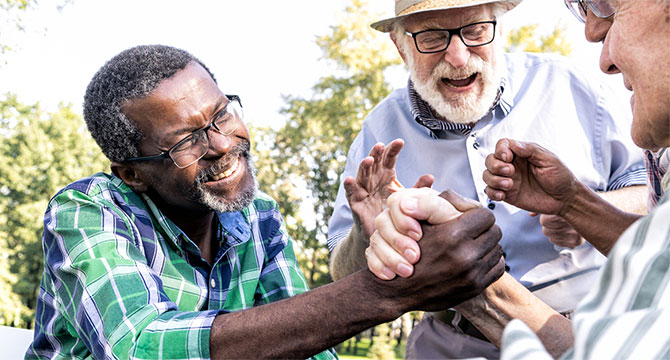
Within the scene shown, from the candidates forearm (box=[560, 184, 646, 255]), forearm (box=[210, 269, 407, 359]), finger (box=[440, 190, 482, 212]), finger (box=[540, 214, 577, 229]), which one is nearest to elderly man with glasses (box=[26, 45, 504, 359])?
forearm (box=[210, 269, 407, 359])

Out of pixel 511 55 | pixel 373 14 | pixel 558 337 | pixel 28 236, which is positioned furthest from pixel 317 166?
pixel 558 337

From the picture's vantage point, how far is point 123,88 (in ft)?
8.90

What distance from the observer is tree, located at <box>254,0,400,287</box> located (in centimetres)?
1955

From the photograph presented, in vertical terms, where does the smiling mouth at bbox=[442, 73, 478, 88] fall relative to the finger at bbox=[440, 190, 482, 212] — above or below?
above

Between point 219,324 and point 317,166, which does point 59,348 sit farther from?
point 317,166

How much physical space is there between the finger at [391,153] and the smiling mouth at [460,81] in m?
1.05

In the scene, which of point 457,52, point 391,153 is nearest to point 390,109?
point 457,52

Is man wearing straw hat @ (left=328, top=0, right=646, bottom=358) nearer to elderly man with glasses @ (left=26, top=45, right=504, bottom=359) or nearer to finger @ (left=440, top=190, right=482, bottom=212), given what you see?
elderly man with glasses @ (left=26, top=45, right=504, bottom=359)

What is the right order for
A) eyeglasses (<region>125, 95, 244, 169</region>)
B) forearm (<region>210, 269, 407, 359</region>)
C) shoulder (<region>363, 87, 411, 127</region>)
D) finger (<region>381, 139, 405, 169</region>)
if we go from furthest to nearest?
shoulder (<region>363, 87, 411, 127</region>), eyeglasses (<region>125, 95, 244, 169</region>), finger (<region>381, 139, 405, 169</region>), forearm (<region>210, 269, 407, 359</region>)

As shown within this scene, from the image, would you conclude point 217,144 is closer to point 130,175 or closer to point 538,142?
point 130,175

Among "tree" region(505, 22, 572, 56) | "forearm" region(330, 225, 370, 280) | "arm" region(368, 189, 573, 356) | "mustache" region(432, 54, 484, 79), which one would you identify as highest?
"mustache" region(432, 54, 484, 79)

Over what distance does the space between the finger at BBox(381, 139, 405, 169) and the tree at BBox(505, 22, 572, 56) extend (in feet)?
50.2

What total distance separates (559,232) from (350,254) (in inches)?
40.7

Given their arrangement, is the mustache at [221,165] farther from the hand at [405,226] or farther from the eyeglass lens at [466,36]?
the eyeglass lens at [466,36]
